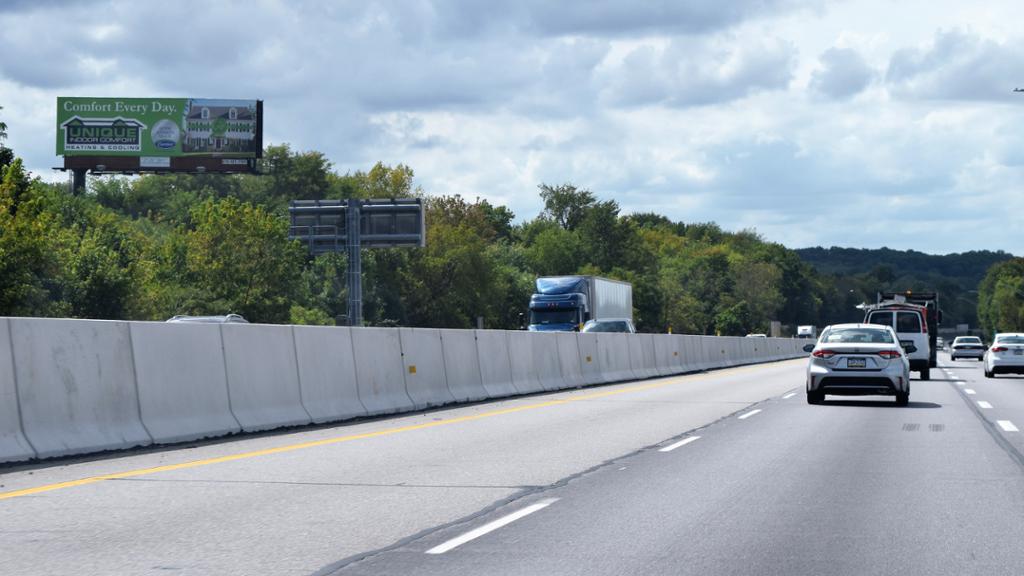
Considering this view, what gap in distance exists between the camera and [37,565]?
23.9 feet

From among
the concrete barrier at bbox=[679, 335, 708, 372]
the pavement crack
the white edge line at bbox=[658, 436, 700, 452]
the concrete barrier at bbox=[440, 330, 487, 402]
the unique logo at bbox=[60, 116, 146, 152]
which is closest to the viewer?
the pavement crack

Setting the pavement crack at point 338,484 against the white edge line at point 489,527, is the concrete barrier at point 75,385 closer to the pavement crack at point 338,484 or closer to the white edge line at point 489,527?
the pavement crack at point 338,484

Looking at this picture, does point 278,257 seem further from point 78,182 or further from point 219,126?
point 78,182

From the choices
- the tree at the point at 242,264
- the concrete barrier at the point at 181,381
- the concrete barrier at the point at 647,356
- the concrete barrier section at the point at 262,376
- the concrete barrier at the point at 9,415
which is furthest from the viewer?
the tree at the point at 242,264

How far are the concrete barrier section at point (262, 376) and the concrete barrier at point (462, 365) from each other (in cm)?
557

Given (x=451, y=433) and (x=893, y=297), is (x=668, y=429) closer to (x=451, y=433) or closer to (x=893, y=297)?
(x=451, y=433)

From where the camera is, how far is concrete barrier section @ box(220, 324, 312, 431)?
15.8 meters

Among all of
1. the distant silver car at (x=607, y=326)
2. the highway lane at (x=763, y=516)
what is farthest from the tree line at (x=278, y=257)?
the highway lane at (x=763, y=516)

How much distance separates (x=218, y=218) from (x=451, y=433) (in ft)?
248

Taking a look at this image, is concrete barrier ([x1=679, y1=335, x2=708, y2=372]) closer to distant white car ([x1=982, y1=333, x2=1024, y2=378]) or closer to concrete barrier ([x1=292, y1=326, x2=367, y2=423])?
distant white car ([x1=982, y1=333, x2=1024, y2=378])

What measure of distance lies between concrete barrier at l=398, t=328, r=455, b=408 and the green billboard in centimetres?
6873

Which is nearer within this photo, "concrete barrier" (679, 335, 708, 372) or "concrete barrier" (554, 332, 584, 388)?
"concrete barrier" (554, 332, 584, 388)

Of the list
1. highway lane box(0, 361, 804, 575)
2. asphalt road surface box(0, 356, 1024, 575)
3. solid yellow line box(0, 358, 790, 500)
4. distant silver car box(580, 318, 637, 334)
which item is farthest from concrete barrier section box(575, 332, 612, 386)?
asphalt road surface box(0, 356, 1024, 575)

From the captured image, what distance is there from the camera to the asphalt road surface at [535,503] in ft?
24.9
